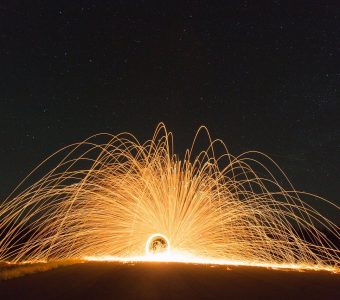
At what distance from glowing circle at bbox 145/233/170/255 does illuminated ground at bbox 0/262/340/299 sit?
696 cm

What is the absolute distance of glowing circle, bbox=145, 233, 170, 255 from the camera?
3172 cm

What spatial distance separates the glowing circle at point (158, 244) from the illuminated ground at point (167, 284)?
22.8 feet

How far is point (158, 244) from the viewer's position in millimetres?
31969

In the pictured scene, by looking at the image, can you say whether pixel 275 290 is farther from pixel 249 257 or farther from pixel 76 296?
pixel 249 257

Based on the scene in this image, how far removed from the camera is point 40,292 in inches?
623

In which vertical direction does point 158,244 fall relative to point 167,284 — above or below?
above

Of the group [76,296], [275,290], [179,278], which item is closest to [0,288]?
[76,296]

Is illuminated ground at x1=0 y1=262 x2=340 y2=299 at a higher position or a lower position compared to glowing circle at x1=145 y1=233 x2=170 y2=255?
lower

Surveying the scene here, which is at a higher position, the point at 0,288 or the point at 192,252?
the point at 192,252

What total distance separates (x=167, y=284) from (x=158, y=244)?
13829 millimetres

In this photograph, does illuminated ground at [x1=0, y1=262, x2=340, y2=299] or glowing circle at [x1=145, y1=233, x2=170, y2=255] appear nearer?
illuminated ground at [x1=0, y1=262, x2=340, y2=299]

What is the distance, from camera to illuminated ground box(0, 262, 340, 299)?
15.7m

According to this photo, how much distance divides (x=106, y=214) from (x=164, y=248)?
3886mm

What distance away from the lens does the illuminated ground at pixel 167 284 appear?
51.6 ft
